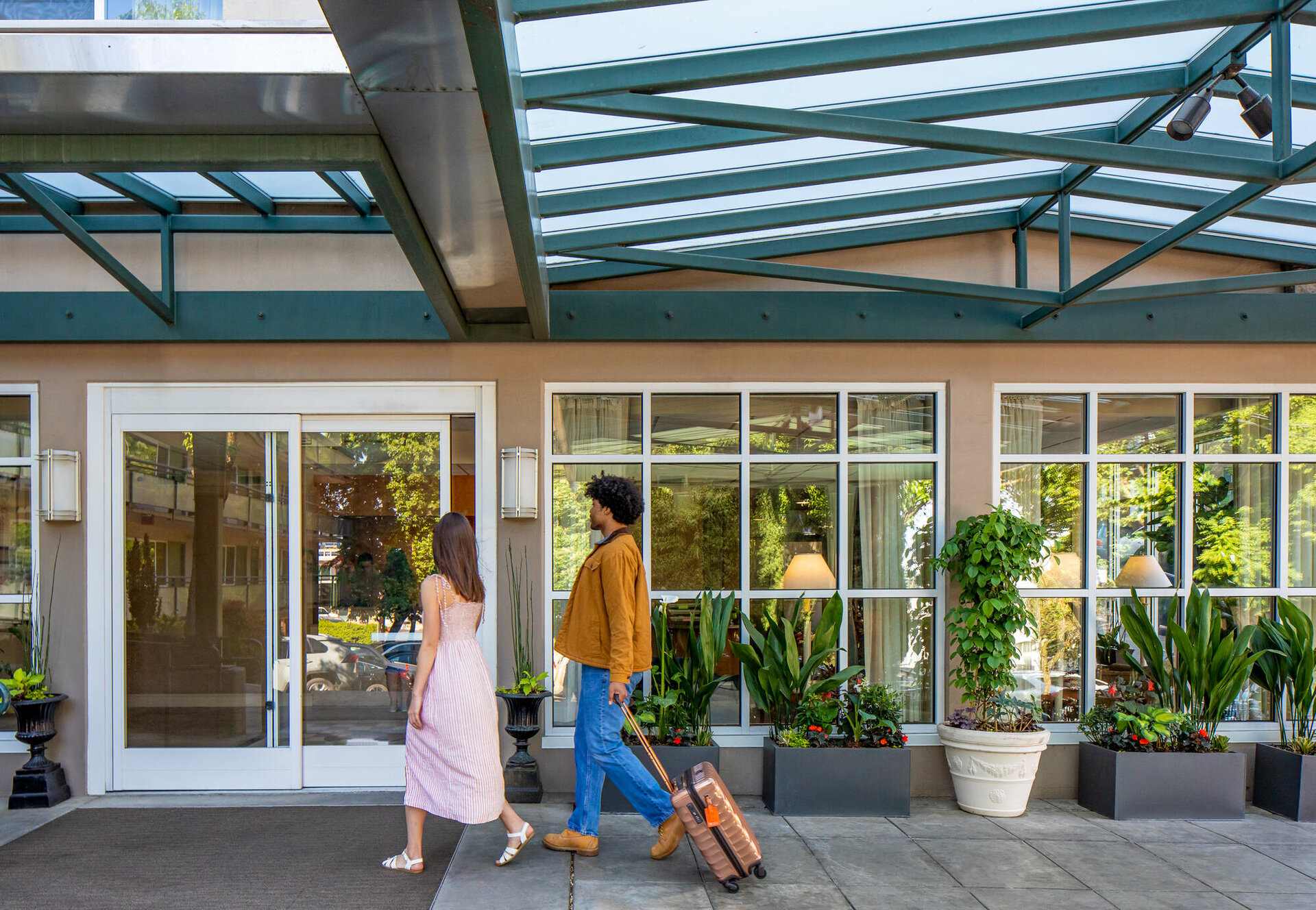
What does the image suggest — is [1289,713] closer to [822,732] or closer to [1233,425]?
[1233,425]

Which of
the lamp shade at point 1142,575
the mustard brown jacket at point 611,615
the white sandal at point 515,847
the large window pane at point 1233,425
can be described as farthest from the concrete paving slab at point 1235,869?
the white sandal at point 515,847

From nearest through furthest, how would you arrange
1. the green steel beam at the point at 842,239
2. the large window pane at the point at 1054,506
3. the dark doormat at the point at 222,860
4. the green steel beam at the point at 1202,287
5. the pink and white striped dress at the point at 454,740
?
the dark doormat at the point at 222,860
the pink and white striped dress at the point at 454,740
the green steel beam at the point at 1202,287
the green steel beam at the point at 842,239
the large window pane at the point at 1054,506

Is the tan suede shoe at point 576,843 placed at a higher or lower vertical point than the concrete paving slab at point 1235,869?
higher

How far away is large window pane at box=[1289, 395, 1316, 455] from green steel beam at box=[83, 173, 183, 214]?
20.5 ft

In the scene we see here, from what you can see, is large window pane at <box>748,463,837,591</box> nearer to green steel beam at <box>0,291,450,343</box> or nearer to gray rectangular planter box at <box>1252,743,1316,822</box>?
green steel beam at <box>0,291,450,343</box>

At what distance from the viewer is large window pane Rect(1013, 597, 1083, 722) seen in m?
5.25

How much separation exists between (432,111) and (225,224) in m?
3.14

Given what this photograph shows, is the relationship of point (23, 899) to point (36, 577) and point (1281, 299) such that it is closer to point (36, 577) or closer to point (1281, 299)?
point (36, 577)

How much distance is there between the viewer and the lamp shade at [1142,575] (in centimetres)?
523

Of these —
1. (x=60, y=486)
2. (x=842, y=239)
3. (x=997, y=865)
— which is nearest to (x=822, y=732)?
(x=997, y=865)

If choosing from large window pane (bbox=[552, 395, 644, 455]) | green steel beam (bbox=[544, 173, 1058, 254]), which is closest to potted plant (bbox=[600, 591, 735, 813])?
large window pane (bbox=[552, 395, 644, 455])

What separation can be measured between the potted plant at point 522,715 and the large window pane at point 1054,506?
2.73m

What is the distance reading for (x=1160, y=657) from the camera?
4.93 meters

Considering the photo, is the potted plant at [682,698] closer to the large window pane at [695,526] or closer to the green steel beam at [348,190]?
the large window pane at [695,526]
